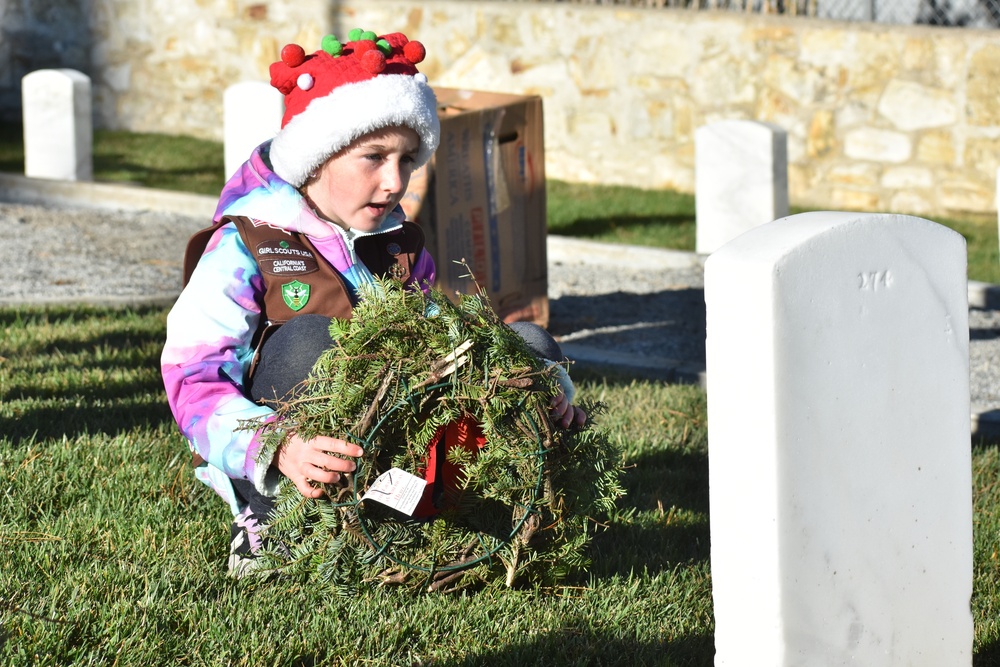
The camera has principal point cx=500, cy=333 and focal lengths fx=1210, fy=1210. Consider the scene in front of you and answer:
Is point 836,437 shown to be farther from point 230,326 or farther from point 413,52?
point 413,52

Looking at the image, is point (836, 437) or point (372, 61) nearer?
point (836, 437)

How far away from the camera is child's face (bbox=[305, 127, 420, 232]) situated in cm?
276

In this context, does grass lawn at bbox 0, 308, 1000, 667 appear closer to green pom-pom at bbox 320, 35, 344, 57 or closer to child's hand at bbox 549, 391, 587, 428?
child's hand at bbox 549, 391, 587, 428

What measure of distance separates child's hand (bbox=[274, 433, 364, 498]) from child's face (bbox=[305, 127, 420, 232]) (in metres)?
0.66

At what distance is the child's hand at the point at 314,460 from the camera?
2.27 metres

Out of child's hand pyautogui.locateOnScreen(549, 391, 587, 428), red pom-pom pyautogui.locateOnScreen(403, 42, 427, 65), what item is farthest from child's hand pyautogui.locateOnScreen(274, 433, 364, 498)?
red pom-pom pyautogui.locateOnScreen(403, 42, 427, 65)

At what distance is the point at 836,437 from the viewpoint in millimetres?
1990

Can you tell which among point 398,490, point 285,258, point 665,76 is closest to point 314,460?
point 398,490

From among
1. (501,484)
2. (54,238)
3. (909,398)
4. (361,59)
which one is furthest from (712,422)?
(54,238)

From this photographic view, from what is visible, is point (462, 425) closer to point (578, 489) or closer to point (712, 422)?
point (578, 489)

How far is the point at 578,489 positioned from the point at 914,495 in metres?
0.69

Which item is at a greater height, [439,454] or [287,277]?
[287,277]

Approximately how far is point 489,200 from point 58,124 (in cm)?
467

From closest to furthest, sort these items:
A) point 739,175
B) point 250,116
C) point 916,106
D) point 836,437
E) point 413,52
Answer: point 836,437
point 413,52
point 250,116
point 739,175
point 916,106
